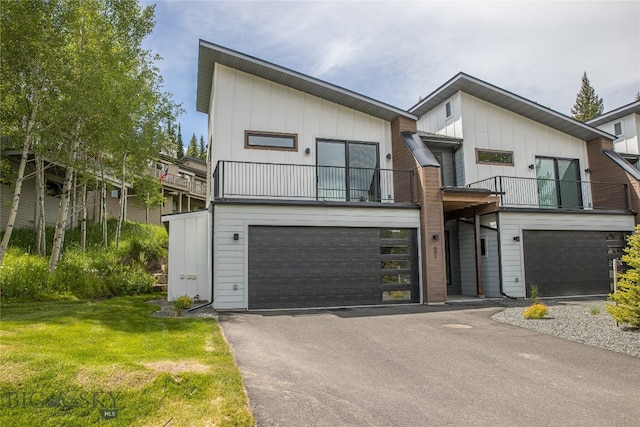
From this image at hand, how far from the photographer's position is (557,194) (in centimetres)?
1552

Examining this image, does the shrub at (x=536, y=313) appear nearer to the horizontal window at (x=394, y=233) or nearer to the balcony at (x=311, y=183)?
the horizontal window at (x=394, y=233)

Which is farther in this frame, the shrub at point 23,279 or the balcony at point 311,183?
the balcony at point 311,183

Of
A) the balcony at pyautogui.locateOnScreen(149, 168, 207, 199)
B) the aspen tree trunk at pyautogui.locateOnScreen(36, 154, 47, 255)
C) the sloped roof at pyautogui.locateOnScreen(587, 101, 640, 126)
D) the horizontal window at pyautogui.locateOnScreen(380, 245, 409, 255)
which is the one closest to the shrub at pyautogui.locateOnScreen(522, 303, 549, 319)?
the horizontal window at pyautogui.locateOnScreen(380, 245, 409, 255)

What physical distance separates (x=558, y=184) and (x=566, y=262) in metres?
3.76

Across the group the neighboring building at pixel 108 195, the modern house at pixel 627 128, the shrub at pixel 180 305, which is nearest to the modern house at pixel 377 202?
the shrub at pixel 180 305

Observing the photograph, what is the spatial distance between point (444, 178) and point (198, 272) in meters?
9.16

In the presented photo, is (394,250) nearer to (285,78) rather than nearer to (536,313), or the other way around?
(536,313)

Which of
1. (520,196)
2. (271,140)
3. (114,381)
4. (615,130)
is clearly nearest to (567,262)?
(520,196)

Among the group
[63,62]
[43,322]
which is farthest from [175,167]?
[43,322]

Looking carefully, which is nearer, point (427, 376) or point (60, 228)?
point (427, 376)

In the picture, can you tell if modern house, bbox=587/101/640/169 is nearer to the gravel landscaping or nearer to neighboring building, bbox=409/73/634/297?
neighboring building, bbox=409/73/634/297

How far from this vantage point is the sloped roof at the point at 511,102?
47.4ft

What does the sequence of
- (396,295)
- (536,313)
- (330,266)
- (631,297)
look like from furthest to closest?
1. (396,295)
2. (330,266)
3. (536,313)
4. (631,297)

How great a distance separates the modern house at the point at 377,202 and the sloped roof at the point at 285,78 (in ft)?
0.15
